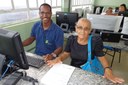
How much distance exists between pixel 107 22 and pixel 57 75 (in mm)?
1683

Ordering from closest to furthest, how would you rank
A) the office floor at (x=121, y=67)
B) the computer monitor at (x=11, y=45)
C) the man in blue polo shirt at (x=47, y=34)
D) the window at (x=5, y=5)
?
the computer monitor at (x=11, y=45)
the man in blue polo shirt at (x=47, y=34)
the window at (x=5, y=5)
the office floor at (x=121, y=67)

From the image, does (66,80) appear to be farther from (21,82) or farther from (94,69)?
(94,69)

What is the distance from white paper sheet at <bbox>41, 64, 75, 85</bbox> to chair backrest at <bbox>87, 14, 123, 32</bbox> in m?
1.52

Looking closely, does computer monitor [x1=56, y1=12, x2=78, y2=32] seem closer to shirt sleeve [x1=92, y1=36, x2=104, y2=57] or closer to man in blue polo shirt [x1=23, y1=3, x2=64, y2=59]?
man in blue polo shirt [x1=23, y1=3, x2=64, y2=59]

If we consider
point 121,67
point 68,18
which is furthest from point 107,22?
point 121,67

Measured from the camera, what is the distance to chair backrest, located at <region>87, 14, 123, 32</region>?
2.31 m

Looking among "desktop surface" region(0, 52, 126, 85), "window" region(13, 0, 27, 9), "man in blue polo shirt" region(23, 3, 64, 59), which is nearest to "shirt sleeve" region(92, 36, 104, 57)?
"desktop surface" region(0, 52, 126, 85)

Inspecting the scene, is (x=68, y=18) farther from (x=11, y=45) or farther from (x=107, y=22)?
(x=11, y=45)

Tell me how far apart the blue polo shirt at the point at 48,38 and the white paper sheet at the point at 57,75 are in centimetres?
61

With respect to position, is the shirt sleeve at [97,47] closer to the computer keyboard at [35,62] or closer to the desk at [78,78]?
the desk at [78,78]

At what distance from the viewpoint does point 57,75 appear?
105 cm

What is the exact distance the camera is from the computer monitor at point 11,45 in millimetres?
762

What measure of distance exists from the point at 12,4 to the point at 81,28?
1.46 m

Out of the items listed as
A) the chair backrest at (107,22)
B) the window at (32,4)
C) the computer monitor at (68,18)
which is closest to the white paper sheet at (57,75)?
the chair backrest at (107,22)
